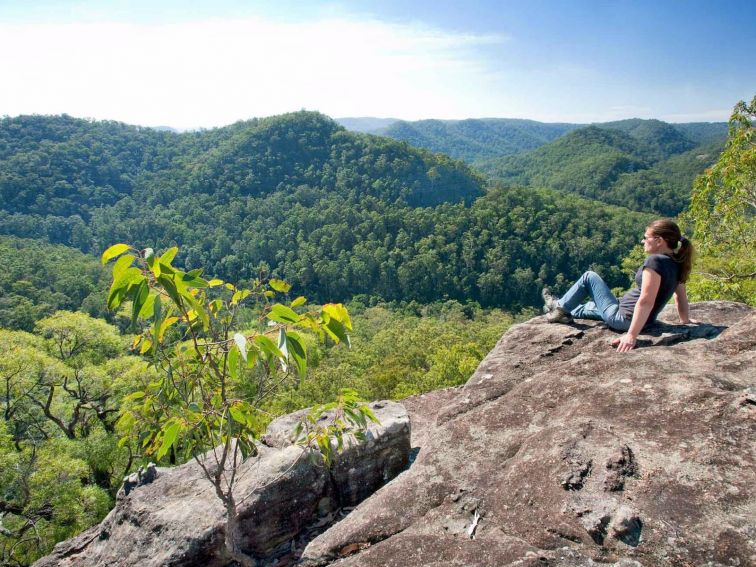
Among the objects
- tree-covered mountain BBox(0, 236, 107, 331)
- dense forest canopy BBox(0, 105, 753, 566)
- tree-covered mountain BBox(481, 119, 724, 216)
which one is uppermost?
tree-covered mountain BBox(481, 119, 724, 216)

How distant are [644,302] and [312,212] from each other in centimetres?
9766

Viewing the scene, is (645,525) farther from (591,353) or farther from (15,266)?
(15,266)

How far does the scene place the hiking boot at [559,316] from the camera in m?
6.43

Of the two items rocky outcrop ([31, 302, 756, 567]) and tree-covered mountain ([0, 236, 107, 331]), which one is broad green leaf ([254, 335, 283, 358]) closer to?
rocky outcrop ([31, 302, 756, 567])

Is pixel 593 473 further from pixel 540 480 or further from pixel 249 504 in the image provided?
pixel 249 504

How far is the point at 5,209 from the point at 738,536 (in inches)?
5048

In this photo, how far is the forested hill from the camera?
8169 centimetres

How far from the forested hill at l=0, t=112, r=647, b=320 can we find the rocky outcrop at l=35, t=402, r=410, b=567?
59.7 m

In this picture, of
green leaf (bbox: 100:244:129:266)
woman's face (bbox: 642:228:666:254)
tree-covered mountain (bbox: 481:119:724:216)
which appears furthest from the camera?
tree-covered mountain (bbox: 481:119:724:216)

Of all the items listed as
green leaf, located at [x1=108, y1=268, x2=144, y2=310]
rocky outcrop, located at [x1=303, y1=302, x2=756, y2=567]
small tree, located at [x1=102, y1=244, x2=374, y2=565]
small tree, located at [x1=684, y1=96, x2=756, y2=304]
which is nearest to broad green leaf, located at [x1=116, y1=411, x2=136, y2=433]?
small tree, located at [x1=102, y1=244, x2=374, y2=565]

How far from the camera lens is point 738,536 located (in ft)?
9.08

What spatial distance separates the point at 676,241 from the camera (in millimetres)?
5156

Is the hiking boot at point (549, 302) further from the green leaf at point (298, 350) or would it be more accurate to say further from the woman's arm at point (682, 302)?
the green leaf at point (298, 350)

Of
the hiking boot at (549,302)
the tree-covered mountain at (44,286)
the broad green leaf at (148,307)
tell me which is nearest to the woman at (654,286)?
the hiking boot at (549,302)
